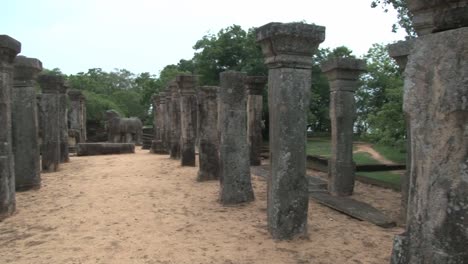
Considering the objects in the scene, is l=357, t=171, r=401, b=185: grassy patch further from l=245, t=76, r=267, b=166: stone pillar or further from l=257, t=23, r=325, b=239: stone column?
l=257, t=23, r=325, b=239: stone column

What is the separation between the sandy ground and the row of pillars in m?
0.55

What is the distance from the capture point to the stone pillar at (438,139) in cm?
239

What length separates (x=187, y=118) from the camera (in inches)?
555

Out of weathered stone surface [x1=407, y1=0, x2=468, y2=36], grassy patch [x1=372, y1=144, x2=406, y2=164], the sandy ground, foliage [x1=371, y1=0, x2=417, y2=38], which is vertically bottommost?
the sandy ground

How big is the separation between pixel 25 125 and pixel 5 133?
2.75 metres

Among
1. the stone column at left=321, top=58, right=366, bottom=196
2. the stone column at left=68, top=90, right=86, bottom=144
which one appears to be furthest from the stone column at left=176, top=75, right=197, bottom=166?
the stone column at left=68, top=90, right=86, bottom=144

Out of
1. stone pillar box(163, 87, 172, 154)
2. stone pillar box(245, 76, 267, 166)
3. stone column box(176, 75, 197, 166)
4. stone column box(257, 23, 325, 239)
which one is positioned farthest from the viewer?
stone pillar box(163, 87, 172, 154)

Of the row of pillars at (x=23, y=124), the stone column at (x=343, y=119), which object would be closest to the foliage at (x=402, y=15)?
the stone column at (x=343, y=119)

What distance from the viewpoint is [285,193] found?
5.84 m

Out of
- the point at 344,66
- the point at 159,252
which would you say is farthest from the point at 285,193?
the point at 344,66

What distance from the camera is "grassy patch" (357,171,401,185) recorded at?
37.8ft

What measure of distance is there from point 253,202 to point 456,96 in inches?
249

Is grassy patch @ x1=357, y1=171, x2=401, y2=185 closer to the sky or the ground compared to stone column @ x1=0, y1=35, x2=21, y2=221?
closer to the ground

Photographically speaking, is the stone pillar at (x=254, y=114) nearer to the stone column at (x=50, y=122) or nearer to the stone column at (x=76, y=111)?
the stone column at (x=50, y=122)
